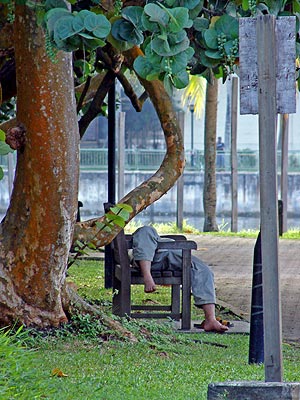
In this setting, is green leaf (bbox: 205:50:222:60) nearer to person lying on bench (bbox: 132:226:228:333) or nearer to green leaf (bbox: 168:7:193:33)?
green leaf (bbox: 168:7:193:33)

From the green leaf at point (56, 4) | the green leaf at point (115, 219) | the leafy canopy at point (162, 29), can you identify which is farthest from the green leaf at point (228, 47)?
the green leaf at point (115, 219)

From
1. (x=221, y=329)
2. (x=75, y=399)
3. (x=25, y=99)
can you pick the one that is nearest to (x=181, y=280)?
(x=221, y=329)

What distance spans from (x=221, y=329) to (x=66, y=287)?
1916 mm

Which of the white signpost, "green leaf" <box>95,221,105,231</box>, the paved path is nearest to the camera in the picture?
the white signpost

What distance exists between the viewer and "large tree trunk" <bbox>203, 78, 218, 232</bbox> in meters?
24.8

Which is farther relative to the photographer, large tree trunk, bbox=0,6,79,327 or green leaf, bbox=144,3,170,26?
large tree trunk, bbox=0,6,79,327

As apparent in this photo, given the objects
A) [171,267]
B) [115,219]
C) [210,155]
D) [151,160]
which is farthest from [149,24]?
[151,160]

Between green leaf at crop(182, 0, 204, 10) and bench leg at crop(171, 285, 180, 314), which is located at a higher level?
green leaf at crop(182, 0, 204, 10)

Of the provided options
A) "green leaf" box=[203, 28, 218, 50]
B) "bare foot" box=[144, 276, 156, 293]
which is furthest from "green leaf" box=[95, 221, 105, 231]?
"green leaf" box=[203, 28, 218, 50]

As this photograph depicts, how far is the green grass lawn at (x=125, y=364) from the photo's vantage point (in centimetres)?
602

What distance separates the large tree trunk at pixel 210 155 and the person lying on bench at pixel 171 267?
48.3ft

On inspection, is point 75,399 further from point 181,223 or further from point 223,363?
point 181,223

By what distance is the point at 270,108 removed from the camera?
5.66 metres

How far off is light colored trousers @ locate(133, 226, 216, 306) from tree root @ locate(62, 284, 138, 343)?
1.03 meters
